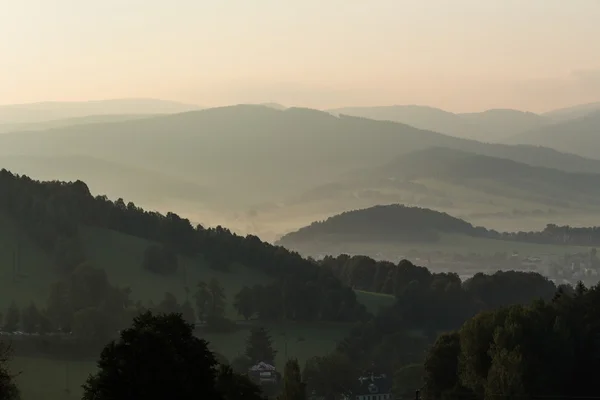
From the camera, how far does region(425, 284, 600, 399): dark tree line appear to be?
63812 mm

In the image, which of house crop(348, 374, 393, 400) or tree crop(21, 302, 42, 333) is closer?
house crop(348, 374, 393, 400)

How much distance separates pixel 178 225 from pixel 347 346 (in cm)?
3945

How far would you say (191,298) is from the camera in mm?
114375

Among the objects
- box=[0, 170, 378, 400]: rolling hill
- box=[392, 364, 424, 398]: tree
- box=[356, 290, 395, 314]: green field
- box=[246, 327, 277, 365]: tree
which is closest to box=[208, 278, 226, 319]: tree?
box=[0, 170, 378, 400]: rolling hill

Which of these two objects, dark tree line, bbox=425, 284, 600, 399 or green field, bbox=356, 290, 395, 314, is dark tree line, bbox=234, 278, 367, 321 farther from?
dark tree line, bbox=425, 284, 600, 399

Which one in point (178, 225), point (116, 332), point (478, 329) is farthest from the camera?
point (178, 225)

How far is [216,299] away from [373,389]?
24.6 m

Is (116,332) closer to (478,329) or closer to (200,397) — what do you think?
(478,329)

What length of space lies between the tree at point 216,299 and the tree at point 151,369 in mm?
68151

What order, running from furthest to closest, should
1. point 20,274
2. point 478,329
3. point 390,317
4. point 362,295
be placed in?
1. point 362,295
2. point 390,317
3. point 20,274
4. point 478,329

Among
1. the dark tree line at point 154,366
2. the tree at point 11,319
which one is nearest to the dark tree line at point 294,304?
the tree at point 11,319

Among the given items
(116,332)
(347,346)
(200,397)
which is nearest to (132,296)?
(116,332)

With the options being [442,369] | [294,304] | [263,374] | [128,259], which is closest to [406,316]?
[294,304]

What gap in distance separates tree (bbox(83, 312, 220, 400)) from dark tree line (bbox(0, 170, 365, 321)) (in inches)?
2937
